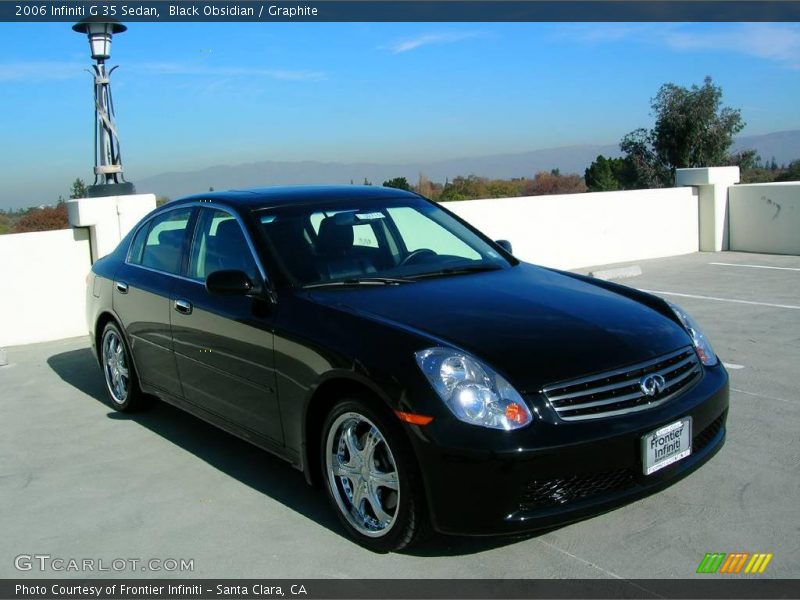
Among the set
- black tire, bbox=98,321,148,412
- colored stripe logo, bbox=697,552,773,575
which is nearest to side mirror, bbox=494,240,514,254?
colored stripe logo, bbox=697,552,773,575

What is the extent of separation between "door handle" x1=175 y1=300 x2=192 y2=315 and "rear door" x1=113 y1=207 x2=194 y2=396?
0.51 ft

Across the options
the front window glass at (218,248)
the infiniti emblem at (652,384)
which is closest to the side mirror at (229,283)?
the front window glass at (218,248)

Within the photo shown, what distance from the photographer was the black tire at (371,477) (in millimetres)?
3445

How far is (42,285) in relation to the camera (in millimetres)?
8938

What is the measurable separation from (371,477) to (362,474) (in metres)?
0.07

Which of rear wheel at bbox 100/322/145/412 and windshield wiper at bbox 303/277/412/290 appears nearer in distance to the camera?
windshield wiper at bbox 303/277/412/290

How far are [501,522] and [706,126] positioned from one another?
30.6 meters

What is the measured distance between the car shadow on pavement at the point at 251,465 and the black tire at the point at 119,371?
0.11 m

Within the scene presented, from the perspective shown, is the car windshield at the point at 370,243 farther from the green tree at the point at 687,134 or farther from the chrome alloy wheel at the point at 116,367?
the green tree at the point at 687,134

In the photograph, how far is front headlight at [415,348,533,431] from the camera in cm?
334

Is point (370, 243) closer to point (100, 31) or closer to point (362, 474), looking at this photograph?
point (362, 474)

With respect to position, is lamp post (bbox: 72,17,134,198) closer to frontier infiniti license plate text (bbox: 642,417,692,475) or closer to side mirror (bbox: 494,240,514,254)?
side mirror (bbox: 494,240,514,254)

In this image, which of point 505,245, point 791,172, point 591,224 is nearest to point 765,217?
point 591,224

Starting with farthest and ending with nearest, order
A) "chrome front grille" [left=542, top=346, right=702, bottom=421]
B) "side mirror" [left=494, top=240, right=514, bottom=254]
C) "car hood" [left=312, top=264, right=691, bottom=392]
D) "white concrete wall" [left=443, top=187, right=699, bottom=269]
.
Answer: "white concrete wall" [left=443, top=187, right=699, bottom=269], "side mirror" [left=494, top=240, right=514, bottom=254], "car hood" [left=312, top=264, right=691, bottom=392], "chrome front grille" [left=542, top=346, right=702, bottom=421]
